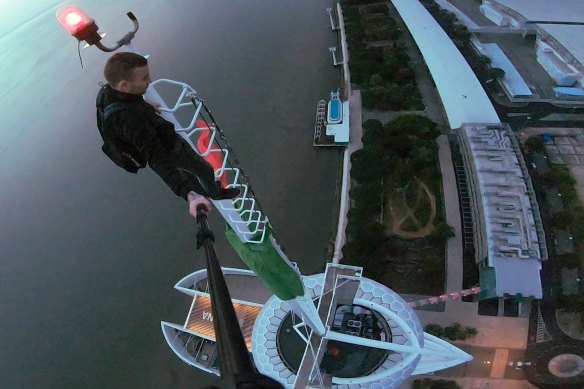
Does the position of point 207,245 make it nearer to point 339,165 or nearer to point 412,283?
point 412,283

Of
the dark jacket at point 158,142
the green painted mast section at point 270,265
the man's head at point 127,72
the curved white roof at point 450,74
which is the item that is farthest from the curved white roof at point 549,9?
the man's head at point 127,72

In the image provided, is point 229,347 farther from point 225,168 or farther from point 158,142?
point 225,168

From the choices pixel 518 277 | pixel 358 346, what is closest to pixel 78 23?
pixel 358 346

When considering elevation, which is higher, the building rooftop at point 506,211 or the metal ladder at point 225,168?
the metal ladder at point 225,168

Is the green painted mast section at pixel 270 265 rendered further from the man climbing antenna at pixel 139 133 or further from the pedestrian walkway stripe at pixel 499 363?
the pedestrian walkway stripe at pixel 499 363

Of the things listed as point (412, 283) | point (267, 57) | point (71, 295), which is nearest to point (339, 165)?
point (412, 283)

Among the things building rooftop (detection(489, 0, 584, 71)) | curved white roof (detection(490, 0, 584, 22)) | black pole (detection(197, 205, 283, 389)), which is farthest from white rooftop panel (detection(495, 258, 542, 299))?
curved white roof (detection(490, 0, 584, 22))
